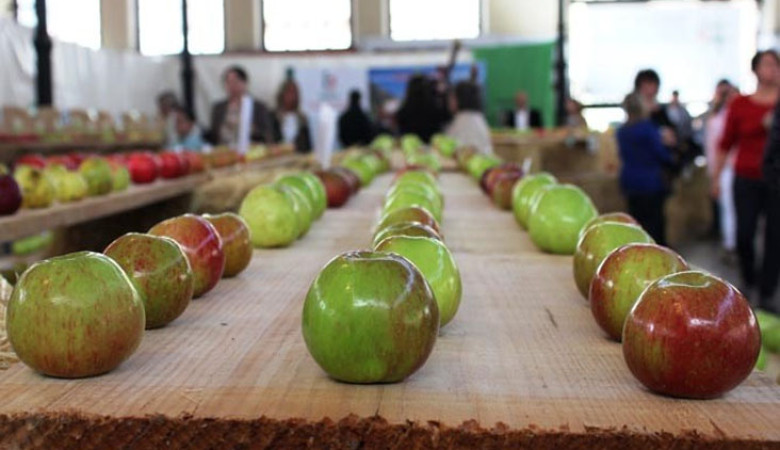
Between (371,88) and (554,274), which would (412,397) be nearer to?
(554,274)

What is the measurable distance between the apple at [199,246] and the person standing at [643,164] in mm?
5576

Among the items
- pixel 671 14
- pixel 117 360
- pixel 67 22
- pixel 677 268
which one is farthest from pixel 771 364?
pixel 67 22

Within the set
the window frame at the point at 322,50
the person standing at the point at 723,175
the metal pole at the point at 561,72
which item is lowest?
the person standing at the point at 723,175

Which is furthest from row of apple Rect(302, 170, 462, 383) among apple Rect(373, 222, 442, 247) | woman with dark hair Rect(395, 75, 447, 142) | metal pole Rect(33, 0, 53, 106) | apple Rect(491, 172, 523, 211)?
woman with dark hair Rect(395, 75, 447, 142)

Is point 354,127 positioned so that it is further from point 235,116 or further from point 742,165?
point 742,165

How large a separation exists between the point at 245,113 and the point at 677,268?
20.2 ft

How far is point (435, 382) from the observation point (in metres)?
1.26

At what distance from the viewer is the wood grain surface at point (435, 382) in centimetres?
112

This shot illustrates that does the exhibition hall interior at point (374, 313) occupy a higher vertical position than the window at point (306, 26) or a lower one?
lower

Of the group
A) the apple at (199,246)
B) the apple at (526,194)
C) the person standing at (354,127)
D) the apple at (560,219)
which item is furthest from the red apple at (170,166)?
the person standing at (354,127)

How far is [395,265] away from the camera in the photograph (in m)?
1.30

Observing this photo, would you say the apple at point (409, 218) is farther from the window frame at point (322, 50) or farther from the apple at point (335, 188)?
the window frame at point (322, 50)

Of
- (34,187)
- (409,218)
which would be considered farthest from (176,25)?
(409,218)

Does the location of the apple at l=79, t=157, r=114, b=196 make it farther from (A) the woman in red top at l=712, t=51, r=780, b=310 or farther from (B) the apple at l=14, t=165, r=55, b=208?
(A) the woman in red top at l=712, t=51, r=780, b=310
